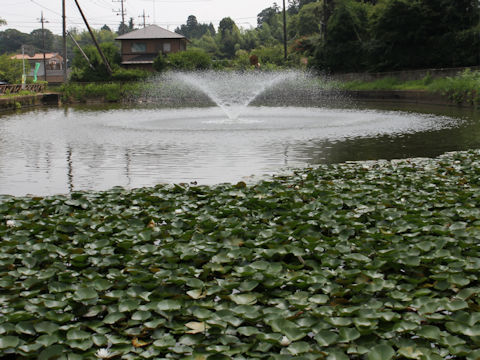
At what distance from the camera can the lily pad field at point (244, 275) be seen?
113 inches

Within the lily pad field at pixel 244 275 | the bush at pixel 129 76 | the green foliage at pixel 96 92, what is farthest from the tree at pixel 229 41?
the lily pad field at pixel 244 275

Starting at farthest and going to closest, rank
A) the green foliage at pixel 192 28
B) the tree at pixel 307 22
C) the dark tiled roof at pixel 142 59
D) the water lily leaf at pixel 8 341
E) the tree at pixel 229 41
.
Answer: the green foliage at pixel 192 28 < the tree at pixel 229 41 < the tree at pixel 307 22 < the dark tiled roof at pixel 142 59 < the water lily leaf at pixel 8 341

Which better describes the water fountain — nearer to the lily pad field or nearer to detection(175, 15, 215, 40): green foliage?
the lily pad field

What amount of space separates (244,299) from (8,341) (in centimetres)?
135

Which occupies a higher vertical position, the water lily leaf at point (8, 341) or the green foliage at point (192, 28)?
the green foliage at point (192, 28)

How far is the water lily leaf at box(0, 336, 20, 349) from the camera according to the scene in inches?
110

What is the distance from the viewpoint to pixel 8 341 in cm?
283

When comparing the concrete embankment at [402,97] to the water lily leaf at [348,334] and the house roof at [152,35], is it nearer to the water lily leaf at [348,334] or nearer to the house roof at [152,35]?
the water lily leaf at [348,334]

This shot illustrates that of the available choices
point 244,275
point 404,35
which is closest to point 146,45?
point 404,35

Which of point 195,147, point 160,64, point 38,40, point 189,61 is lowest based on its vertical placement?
point 195,147

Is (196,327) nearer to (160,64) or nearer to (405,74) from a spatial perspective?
(405,74)

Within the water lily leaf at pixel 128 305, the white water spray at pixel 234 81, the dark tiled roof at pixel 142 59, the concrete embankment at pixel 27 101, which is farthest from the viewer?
the dark tiled roof at pixel 142 59

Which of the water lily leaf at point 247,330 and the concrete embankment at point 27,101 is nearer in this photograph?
the water lily leaf at point 247,330

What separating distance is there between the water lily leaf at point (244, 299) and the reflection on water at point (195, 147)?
4.62 meters
